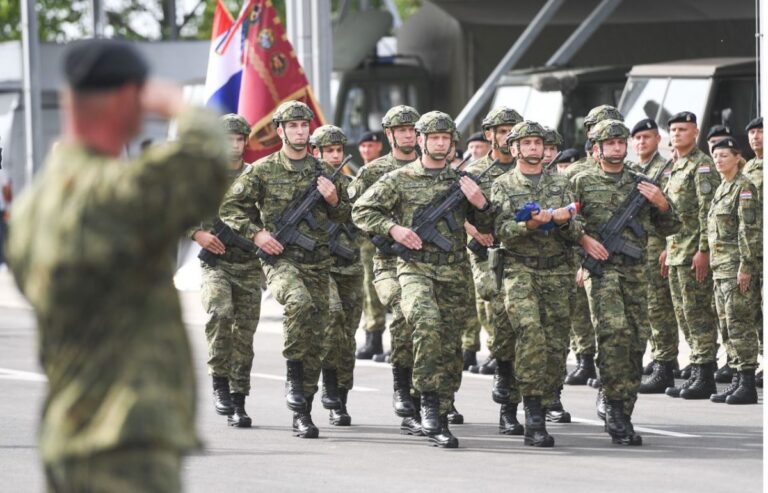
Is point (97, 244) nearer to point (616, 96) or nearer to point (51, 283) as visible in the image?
point (51, 283)

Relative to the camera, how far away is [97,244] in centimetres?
418

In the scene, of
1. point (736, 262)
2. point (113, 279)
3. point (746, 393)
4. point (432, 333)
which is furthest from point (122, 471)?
point (736, 262)

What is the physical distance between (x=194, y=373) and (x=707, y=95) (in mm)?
13522

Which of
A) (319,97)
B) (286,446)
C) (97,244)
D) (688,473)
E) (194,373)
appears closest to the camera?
(97,244)

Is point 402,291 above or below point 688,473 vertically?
above

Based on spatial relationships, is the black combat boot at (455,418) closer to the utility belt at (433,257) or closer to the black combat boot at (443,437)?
the black combat boot at (443,437)

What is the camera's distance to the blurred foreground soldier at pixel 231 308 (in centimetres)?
1069

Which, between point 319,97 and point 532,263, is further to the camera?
point 319,97

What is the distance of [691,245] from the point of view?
12344 mm

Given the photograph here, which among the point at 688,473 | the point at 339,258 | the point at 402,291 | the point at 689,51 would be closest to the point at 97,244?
the point at 688,473

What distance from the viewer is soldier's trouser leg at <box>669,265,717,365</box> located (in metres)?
11.9

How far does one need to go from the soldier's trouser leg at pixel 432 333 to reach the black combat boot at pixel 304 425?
31.1 inches

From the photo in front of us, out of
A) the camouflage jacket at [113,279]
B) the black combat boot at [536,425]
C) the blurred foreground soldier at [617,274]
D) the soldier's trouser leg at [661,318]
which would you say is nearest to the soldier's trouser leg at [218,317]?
the black combat boot at [536,425]

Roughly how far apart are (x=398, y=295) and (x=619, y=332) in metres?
1.44
